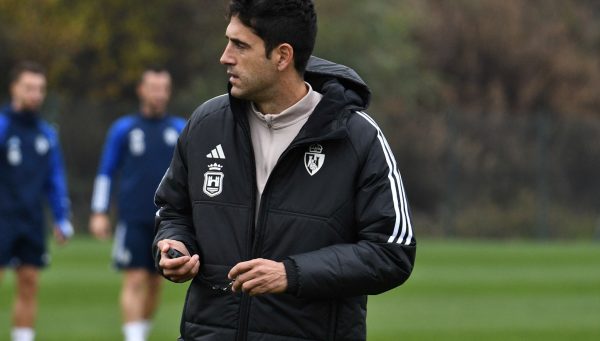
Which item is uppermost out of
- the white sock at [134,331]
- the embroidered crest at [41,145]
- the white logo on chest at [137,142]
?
the white logo on chest at [137,142]

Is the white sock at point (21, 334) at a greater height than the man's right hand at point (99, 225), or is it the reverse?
the man's right hand at point (99, 225)

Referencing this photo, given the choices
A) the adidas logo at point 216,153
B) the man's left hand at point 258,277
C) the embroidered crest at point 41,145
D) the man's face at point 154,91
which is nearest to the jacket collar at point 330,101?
the adidas logo at point 216,153

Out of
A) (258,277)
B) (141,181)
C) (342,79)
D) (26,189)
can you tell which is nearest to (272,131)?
(342,79)

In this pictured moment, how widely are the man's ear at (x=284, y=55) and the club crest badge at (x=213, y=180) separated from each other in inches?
17.9

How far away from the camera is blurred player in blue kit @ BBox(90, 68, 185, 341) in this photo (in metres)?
11.1

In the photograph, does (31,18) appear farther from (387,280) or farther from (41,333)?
(387,280)

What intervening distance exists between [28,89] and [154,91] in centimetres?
106

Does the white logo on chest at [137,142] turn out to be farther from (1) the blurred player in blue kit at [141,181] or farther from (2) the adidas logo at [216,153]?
(2) the adidas logo at [216,153]

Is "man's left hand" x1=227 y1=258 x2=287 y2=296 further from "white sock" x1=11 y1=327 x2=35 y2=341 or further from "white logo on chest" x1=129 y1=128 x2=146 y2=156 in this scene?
"white logo on chest" x1=129 y1=128 x2=146 y2=156

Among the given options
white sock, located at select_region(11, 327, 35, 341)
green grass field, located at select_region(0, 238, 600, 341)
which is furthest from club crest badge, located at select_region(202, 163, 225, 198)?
green grass field, located at select_region(0, 238, 600, 341)

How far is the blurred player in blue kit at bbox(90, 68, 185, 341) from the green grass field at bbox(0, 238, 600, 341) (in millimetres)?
916

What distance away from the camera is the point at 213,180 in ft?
16.5

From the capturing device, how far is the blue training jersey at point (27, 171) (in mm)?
11039

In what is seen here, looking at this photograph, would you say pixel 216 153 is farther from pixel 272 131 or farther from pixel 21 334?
pixel 21 334
